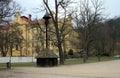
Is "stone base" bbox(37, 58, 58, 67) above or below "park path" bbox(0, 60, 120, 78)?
above

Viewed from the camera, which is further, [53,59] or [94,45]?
[94,45]

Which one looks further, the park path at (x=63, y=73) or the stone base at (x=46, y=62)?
the stone base at (x=46, y=62)

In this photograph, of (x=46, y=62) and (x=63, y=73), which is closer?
(x=63, y=73)

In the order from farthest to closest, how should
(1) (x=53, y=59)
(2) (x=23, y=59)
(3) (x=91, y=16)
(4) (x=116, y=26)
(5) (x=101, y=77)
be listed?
(4) (x=116, y=26), (2) (x=23, y=59), (3) (x=91, y=16), (1) (x=53, y=59), (5) (x=101, y=77)

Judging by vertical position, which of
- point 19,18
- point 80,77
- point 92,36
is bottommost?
point 80,77

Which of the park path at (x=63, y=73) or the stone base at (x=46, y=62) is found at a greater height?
the stone base at (x=46, y=62)

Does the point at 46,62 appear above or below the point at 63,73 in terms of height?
above

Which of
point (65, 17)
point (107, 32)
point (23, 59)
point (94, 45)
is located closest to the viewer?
point (65, 17)

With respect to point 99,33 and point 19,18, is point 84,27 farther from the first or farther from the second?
point 19,18

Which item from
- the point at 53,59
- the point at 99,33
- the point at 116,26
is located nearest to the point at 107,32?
the point at 116,26

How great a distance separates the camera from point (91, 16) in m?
69.9

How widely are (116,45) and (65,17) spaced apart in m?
59.8

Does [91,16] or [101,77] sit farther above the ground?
[91,16]

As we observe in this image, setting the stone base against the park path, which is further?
the stone base
